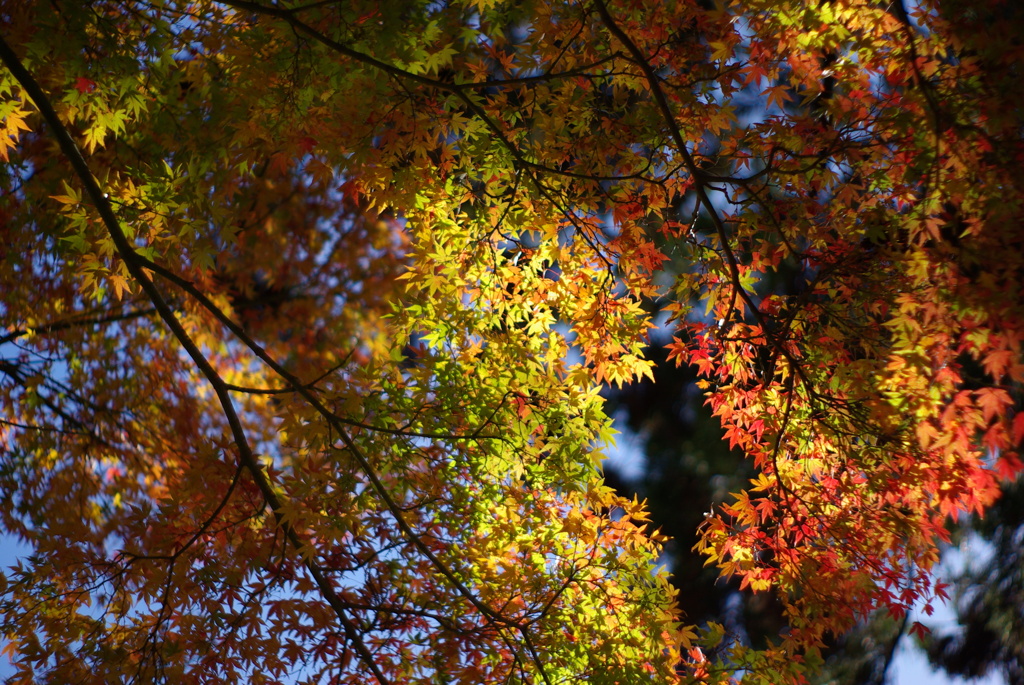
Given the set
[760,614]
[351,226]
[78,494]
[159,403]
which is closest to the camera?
[78,494]

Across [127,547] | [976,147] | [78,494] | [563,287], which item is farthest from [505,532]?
[78,494]

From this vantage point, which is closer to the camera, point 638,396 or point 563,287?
point 563,287

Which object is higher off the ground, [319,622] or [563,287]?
[563,287]

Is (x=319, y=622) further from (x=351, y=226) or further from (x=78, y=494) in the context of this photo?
(x=351, y=226)

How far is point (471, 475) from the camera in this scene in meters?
3.38

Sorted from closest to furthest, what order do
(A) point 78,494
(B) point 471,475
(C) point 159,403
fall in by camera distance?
1. (B) point 471,475
2. (A) point 78,494
3. (C) point 159,403

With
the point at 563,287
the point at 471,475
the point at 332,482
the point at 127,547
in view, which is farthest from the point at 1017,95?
the point at 127,547

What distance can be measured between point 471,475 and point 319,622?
0.88 meters

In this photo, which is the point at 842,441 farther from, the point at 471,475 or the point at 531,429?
the point at 471,475

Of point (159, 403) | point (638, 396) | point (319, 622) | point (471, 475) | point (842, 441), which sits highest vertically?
point (159, 403)

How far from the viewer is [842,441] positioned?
10.4 feet

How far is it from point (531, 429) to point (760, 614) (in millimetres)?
4368

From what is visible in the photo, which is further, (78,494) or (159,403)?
(159,403)

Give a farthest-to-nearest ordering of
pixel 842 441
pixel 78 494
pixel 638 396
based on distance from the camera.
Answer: pixel 638 396, pixel 78 494, pixel 842 441
